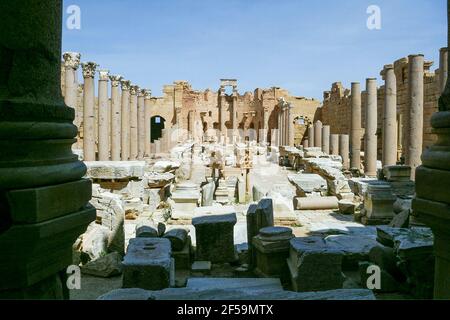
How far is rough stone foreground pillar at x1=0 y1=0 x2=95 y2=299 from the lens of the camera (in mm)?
2004

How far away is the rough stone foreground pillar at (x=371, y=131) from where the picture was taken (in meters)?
16.2

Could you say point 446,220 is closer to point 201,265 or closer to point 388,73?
point 201,265

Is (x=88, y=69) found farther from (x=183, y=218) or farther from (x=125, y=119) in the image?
(x=183, y=218)

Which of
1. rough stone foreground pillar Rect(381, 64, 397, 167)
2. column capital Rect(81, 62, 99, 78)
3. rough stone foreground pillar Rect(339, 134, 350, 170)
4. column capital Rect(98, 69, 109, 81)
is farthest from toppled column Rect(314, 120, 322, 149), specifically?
column capital Rect(81, 62, 99, 78)

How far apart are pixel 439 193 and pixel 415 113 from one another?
1096 cm

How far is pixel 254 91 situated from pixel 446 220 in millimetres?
42568

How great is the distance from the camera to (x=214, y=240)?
251 inches

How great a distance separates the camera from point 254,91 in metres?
44.2

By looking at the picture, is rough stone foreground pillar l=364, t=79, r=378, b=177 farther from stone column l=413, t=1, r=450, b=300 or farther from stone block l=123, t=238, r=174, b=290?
stone column l=413, t=1, r=450, b=300

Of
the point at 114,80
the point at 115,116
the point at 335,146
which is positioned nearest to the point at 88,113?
the point at 115,116

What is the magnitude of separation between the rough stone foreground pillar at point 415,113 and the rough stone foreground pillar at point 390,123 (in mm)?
1762

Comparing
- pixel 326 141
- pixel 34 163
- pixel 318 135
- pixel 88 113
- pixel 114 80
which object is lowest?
pixel 34 163

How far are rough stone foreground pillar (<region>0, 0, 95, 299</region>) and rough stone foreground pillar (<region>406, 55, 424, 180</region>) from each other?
11.8 m

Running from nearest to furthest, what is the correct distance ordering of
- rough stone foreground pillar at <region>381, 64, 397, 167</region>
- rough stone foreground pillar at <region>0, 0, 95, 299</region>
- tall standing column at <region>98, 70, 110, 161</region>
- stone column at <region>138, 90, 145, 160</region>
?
rough stone foreground pillar at <region>0, 0, 95, 299</region> < rough stone foreground pillar at <region>381, 64, 397, 167</region> < tall standing column at <region>98, 70, 110, 161</region> < stone column at <region>138, 90, 145, 160</region>
